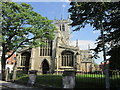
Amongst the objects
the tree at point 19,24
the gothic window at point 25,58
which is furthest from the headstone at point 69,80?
the gothic window at point 25,58

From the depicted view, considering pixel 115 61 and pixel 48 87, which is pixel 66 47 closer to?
pixel 48 87

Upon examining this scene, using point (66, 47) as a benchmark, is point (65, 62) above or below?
below

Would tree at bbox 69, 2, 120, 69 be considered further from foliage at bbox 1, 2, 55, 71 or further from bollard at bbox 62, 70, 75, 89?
foliage at bbox 1, 2, 55, 71

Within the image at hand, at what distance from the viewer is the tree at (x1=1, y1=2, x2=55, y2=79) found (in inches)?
679

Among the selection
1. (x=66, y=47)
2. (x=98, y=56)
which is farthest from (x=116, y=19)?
(x=66, y=47)

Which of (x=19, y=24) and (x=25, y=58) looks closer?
(x=19, y=24)

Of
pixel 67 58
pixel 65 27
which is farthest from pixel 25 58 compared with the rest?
pixel 65 27

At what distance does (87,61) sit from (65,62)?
34.4ft

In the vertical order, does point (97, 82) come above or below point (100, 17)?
below

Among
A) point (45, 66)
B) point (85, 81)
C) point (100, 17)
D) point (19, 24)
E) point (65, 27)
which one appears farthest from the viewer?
point (65, 27)

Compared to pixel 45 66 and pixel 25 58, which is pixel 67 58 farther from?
pixel 25 58

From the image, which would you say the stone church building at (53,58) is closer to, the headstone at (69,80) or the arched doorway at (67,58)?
the arched doorway at (67,58)

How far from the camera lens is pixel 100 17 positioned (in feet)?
32.0

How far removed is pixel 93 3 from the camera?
385 inches
